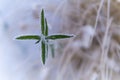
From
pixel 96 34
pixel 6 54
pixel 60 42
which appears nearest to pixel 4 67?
pixel 6 54

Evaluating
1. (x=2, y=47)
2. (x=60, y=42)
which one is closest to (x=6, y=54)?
(x=2, y=47)

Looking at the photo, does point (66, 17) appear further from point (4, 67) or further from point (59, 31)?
point (4, 67)

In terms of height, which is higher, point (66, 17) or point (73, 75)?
point (66, 17)

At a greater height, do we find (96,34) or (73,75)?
(96,34)

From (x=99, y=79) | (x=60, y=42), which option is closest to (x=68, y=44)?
(x=60, y=42)

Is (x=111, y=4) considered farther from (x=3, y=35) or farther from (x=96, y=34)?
(x=3, y=35)
